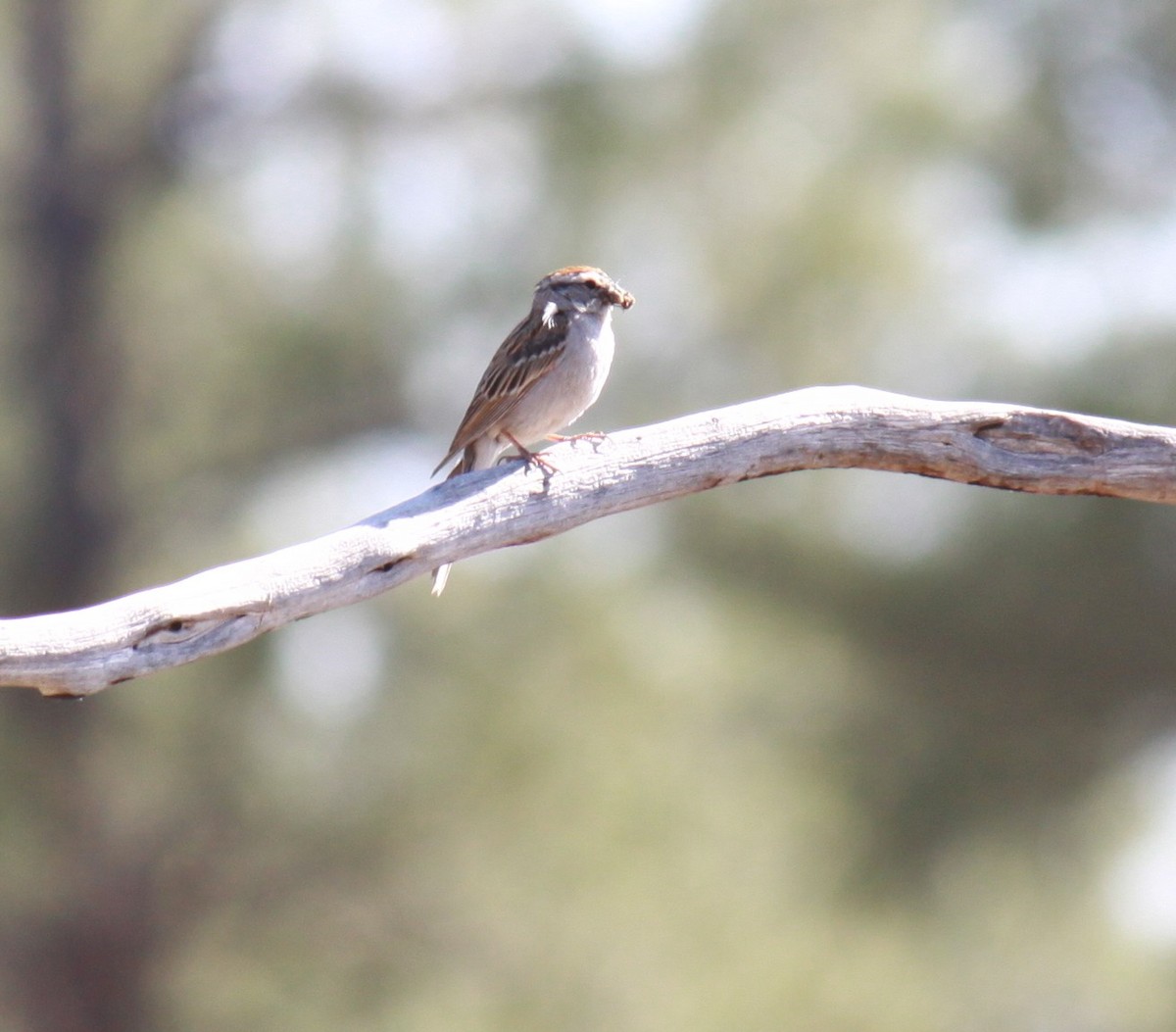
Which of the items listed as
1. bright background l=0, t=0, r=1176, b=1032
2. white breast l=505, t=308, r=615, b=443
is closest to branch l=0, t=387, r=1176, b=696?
white breast l=505, t=308, r=615, b=443

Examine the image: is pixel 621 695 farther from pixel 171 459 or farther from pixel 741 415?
pixel 741 415

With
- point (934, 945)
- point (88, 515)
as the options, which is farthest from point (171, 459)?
point (934, 945)

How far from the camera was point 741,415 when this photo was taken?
358 centimetres

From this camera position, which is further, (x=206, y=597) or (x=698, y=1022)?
(x=698, y=1022)

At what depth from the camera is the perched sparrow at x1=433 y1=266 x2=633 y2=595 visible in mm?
4902

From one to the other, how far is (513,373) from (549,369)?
0.14m

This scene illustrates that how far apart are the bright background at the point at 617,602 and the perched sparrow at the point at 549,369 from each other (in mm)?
2893

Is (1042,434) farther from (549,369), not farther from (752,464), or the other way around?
(549,369)

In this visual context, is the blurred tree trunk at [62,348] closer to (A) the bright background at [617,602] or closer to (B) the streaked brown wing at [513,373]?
(A) the bright background at [617,602]

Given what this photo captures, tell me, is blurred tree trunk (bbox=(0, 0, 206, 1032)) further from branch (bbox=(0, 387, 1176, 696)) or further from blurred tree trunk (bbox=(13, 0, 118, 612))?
branch (bbox=(0, 387, 1176, 696))

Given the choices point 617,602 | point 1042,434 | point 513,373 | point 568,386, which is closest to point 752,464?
point 1042,434

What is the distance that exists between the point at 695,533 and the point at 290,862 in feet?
9.52

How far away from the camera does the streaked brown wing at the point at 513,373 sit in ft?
16.2

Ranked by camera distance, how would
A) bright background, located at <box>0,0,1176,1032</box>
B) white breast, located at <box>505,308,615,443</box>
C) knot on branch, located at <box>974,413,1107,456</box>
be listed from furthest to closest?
bright background, located at <box>0,0,1176,1032</box>
white breast, located at <box>505,308,615,443</box>
knot on branch, located at <box>974,413,1107,456</box>
